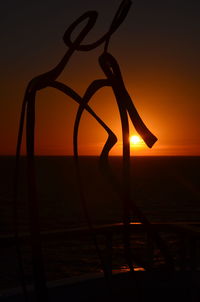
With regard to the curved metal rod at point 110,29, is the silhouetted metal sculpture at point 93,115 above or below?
below

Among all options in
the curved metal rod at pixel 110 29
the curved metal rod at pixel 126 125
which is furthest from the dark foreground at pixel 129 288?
the curved metal rod at pixel 110 29

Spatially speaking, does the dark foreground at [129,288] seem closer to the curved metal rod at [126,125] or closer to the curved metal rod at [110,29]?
the curved metal rod at [126,125]

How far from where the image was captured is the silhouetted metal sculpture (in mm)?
1433

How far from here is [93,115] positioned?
4.95 feet

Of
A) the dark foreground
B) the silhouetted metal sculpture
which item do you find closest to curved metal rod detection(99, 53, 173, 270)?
the silhouetted metal sculpture

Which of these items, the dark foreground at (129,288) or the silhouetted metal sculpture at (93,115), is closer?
the silhouetted metal sculpture at (93,115)

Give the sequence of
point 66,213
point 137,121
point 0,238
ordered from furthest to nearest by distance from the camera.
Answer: point 66,213 < point 0,238 < point 137,121

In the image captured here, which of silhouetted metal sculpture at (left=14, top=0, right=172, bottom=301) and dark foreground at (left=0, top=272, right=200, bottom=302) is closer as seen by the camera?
silhouetted metal sculpture at (left=14, top=0, right=172, bottom=301)

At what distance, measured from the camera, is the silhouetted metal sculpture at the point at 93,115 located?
143 centimetres

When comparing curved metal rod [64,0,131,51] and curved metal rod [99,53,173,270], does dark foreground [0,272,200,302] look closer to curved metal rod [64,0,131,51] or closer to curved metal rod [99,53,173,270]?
curved metal rod [99,53,173,270]

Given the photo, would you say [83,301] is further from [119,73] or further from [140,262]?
[119,73]

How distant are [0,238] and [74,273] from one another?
70.6ft

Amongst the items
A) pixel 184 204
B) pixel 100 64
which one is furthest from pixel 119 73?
pixel 184 204

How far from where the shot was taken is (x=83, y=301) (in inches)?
128
